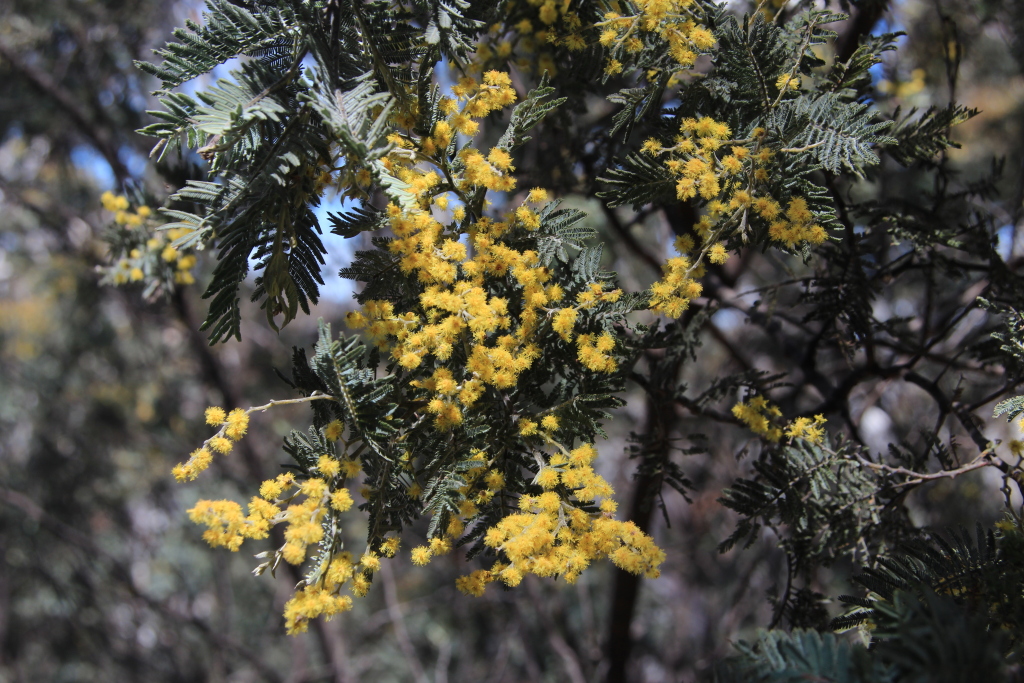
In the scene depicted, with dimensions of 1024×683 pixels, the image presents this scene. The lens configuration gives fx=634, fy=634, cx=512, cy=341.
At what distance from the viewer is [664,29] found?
50.9 inches

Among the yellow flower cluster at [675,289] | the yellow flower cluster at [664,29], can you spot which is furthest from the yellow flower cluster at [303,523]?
the yellow flower cluster at [664,29]

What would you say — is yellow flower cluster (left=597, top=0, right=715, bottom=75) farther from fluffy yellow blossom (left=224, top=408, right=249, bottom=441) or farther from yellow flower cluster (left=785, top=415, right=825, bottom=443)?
fluffy yellow blossom (left=224, top=408, right=249, bottom=441)

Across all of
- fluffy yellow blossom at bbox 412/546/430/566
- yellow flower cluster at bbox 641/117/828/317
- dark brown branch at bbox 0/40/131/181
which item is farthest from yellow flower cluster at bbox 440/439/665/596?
dark brown branch at bbox 0/40/131/181

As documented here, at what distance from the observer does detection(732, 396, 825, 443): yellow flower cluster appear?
4.56 ft

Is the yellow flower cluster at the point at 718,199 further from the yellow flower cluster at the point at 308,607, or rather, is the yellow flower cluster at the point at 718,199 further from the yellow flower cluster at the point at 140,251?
the yellow flower cluster at the point at 140,251

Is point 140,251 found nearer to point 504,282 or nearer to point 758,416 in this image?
point 504,282

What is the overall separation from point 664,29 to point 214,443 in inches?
46.0

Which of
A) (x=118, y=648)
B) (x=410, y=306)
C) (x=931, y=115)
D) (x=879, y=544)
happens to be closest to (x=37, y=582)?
(x=118, y=648)

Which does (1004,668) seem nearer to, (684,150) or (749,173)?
(749,173)

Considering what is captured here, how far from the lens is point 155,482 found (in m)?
6.25

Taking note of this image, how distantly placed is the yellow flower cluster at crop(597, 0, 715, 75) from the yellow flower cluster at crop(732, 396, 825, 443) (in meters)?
A: 0.75

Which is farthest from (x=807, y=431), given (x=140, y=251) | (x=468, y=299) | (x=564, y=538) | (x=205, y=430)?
(x=205, y=430)

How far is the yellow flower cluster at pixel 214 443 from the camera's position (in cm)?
107

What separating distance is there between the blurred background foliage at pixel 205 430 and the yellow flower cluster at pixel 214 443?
1.21 m
